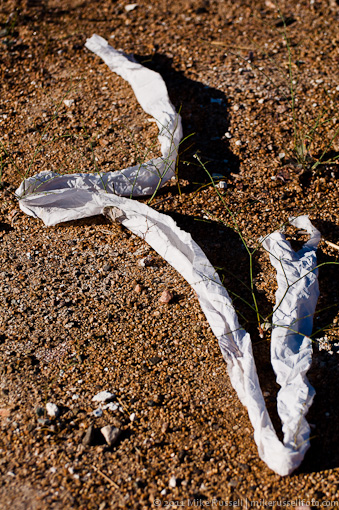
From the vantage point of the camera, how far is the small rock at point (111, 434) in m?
1.54

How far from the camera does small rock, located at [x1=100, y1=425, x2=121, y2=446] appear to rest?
5.07 ft

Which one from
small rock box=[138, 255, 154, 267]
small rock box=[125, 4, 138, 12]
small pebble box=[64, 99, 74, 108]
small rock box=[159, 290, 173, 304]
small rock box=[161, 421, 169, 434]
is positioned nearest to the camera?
small rock box=[161, 421, 169, 434]

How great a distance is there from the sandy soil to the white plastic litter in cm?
7

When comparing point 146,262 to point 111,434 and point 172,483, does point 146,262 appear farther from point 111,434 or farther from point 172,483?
point 172,483

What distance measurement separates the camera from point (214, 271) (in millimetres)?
1895

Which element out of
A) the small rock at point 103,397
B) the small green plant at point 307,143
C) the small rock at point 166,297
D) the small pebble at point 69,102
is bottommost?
the small rock at point 103,397

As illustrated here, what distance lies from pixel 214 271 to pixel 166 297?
22cm

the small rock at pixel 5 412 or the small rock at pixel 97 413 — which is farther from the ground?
the small rock at pixel 5 412

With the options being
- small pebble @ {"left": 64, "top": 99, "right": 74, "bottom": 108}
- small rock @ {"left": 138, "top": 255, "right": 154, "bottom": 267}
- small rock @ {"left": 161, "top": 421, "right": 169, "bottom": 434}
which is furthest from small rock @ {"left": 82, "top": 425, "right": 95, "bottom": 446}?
small pebble @ {"left": 64, "top": 99, "right": 74, "bottom": 108}

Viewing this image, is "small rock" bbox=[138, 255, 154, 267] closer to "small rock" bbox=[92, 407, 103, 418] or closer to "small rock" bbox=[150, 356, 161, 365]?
"small rock" bbox=[150, 356, 161, 365]

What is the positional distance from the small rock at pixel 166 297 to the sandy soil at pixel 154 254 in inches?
0.8

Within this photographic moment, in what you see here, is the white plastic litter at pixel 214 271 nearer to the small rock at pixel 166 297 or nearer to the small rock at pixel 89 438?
the small rock at pixel 166 297

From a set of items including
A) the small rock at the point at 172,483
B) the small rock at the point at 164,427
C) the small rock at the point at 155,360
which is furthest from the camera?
the small rock at the point at 155,360

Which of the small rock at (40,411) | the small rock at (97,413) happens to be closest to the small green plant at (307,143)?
the small rock at (97,413)
